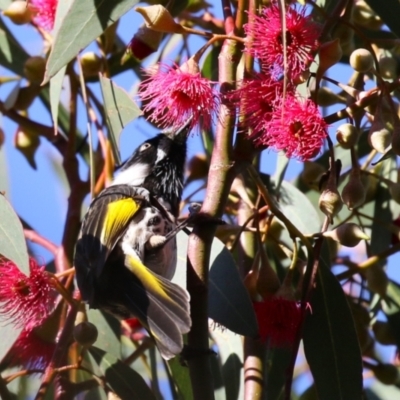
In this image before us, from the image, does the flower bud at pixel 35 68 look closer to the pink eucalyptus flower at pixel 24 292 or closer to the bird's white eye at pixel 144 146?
the bird's white eye at pixel 144 146

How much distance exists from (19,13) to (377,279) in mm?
1212

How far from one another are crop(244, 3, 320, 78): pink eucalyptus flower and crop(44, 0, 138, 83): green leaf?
31cm

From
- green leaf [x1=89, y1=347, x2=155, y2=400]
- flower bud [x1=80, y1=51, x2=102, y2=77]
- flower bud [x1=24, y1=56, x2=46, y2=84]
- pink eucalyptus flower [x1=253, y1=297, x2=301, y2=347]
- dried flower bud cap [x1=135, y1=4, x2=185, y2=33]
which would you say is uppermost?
flower bud [x1=24, y1=56, x2=46, y2=84]

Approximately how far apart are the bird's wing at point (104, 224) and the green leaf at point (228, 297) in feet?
1.05

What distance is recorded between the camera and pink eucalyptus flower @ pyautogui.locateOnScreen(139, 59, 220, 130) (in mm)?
1750

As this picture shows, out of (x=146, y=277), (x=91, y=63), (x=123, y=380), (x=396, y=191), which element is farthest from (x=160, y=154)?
(x=396, y=191)

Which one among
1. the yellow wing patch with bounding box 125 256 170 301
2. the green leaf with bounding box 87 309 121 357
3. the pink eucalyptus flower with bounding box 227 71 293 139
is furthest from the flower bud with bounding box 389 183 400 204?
the green leaf with bounding box 87 309 121 357

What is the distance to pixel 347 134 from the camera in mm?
1669

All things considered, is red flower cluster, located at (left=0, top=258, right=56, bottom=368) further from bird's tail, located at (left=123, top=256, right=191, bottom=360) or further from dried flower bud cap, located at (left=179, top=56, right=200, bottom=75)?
dried flower bud cap, located at (left=179, top=56, right=200, bottom=75)

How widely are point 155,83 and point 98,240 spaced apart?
1.58 feet

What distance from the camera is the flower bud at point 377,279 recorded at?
214 centimetres

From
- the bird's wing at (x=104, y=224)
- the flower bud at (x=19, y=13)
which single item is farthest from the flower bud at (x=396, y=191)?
the flower bud at (x=19, y=13)

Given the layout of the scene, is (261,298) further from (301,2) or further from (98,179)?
(98,179)

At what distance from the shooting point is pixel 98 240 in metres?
2.17
